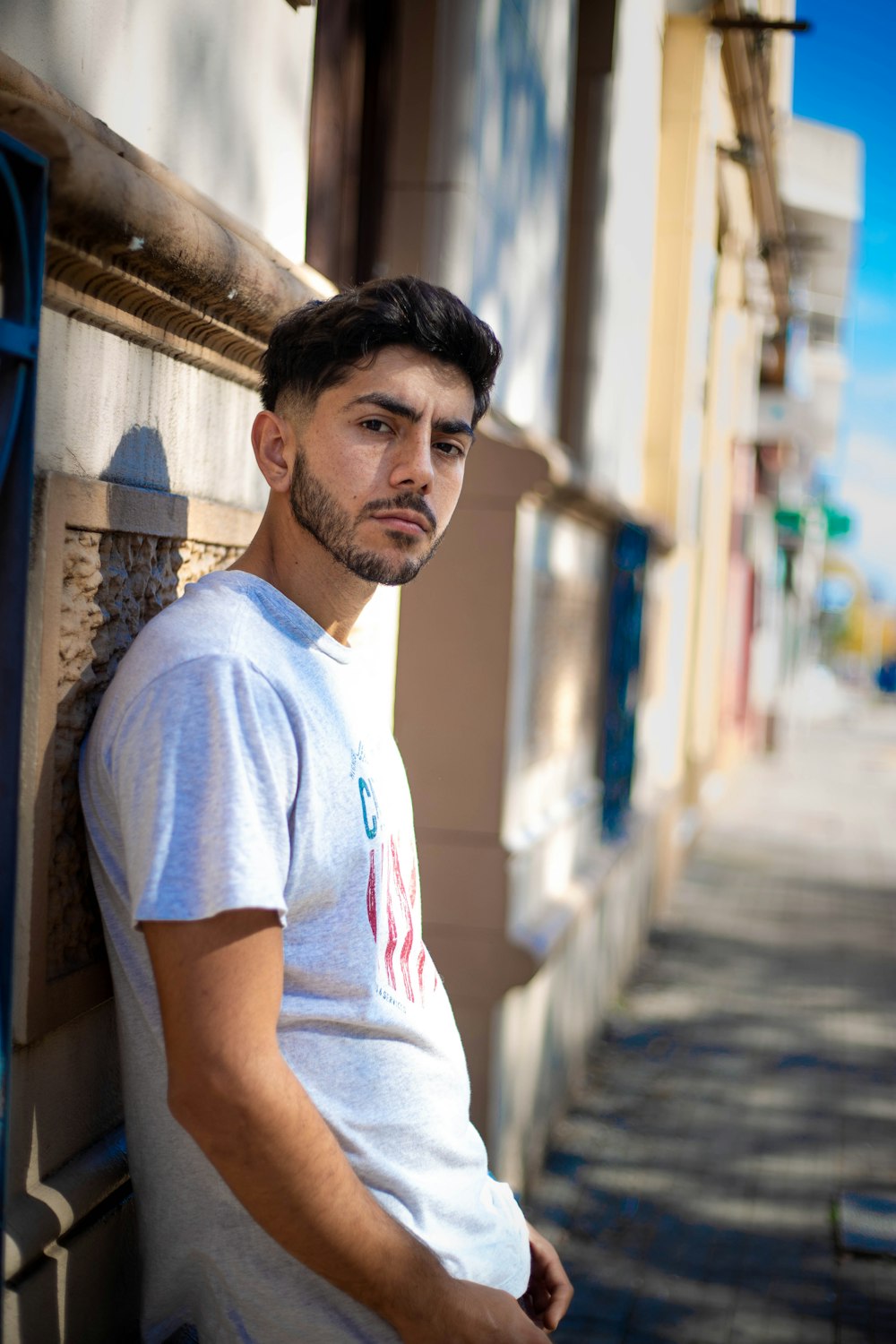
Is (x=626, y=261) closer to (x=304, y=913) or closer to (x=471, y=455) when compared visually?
(x=471, y=455)

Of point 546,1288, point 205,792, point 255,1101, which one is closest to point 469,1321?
point 255,1101

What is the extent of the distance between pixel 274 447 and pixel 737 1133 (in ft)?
14.2

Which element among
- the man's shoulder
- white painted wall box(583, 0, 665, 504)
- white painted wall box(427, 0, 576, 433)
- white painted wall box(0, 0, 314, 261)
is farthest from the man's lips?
white painted wall box(583, 0, 665, 504)

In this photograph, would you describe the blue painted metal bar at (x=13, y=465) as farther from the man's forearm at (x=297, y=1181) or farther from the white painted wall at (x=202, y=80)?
the white painted wall at (x=202, y=80)

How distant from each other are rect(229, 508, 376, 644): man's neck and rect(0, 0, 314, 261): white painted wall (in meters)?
0.65

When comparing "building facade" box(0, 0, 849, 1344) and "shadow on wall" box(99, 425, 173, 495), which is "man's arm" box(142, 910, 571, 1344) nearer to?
"building facade" box(0, 0, 849, 1344)

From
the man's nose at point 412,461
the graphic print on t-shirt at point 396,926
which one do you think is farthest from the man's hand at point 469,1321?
the man's nose at point 412,461

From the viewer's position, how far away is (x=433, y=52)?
4195 millimetres

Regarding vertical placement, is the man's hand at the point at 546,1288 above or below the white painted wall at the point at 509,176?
below

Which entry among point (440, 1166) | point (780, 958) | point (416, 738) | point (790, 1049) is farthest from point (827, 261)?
point (440, 1166)

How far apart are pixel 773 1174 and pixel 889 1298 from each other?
0.96 meters

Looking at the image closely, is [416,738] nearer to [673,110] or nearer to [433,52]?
[433,52]

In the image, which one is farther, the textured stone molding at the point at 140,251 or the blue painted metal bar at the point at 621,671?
the blue painted metal bar at the point at 621,671

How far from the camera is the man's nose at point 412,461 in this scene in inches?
→ 75.4
